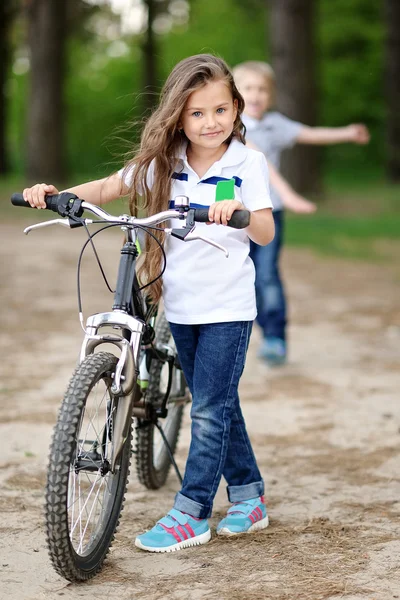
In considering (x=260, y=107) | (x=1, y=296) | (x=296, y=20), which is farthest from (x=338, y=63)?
(x=260, y=107)

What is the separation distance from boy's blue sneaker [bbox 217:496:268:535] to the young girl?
4.5 inches

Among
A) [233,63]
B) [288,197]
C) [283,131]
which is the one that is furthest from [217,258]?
[233,63]

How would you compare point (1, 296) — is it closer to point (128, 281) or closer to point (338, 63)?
point (128, 281)

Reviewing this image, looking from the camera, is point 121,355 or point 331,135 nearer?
point 121,355

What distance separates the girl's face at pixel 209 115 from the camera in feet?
11.0

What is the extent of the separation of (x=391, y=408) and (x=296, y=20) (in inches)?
483

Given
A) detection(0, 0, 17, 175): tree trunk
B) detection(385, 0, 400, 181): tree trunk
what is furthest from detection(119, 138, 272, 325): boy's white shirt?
detection(0, 0, 17, 175): tree trunk

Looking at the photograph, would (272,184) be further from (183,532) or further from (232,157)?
(183,532)

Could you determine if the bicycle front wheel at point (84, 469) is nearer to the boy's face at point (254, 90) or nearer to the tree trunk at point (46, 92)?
the boy's face at point (254, 90)

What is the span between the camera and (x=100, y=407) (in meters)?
3.34

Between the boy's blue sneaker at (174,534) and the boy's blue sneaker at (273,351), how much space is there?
3154mm

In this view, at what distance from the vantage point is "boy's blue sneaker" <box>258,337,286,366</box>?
666cm

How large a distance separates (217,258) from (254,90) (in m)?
2.93

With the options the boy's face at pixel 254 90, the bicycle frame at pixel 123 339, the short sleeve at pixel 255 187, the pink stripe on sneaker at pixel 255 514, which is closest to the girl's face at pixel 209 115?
the short sleeve at pixel 255 187
